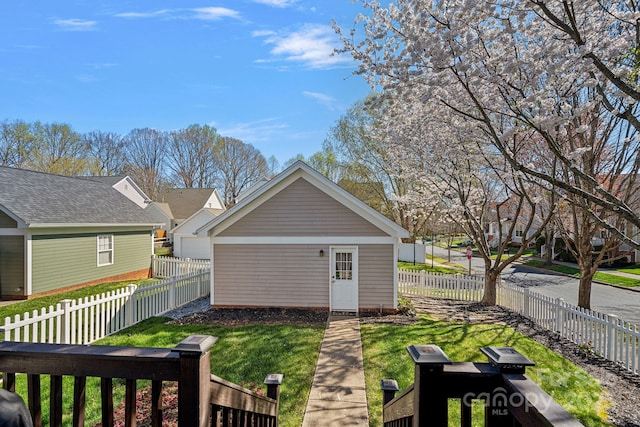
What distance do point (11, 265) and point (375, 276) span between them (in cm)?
1285

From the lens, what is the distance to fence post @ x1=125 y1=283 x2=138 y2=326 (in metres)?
8.05

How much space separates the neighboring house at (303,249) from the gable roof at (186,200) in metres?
24.1

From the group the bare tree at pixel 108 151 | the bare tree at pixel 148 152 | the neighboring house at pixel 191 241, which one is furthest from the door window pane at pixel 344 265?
the bare tree at pixel 108 151

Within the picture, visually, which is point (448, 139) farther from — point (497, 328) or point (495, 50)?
point (497, 328)

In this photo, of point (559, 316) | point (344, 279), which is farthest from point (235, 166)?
point (559, 316)

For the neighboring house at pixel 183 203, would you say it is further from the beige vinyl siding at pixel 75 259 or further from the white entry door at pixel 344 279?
the white entry door at pixel 344 279

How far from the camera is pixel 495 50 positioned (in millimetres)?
5059

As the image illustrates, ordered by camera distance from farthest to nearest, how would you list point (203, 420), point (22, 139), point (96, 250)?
point (22, 139)
point (96, 250)
point (203, 420)

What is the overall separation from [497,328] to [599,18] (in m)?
6.78

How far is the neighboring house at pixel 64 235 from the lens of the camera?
11.2 m

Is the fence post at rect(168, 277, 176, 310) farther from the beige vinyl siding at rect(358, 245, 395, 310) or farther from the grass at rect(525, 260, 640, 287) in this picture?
the grass at rect(525, 260, 640, 287)

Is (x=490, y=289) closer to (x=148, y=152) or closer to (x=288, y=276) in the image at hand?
(x=288, y=276)

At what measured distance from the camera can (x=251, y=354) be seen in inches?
248

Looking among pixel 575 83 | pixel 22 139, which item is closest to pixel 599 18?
pixel 575 83
